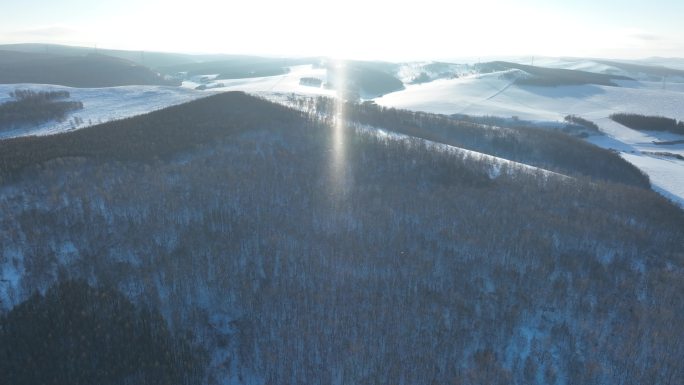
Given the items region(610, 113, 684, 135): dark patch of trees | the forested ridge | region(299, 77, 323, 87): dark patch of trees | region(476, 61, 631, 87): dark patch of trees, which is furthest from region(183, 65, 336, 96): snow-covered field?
region(476, 61, 631, 87): dark patch of trees

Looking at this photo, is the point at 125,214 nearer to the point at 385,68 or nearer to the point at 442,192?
the point at 442,192

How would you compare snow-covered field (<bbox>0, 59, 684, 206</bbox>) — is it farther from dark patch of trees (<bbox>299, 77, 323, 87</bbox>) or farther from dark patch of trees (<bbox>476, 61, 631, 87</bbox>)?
dark patch of trees (<bbox>476, 61, 631, 87</bbox>)

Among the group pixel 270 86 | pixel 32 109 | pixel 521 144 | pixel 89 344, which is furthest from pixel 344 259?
pixel 270 86

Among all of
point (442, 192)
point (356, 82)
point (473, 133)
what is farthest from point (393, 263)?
point (356, 82)

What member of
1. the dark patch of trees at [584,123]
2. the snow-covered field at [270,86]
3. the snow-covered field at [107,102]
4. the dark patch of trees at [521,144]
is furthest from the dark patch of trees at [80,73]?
the dark patch of trees at [584,123]

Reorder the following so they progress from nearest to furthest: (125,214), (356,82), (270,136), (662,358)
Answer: (662,358), (125,214), (270,136), (356,82)
